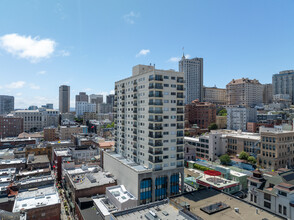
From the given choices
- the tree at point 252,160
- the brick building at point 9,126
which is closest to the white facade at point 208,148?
the tree at point 252,160

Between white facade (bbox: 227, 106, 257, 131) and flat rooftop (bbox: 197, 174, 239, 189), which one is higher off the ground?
white facade (bbox: 227, 106, 257, 131)

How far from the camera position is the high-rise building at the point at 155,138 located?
6291 centimetres

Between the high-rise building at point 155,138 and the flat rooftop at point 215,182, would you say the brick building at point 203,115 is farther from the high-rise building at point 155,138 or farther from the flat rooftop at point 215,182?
the high-rise building at point 155,138

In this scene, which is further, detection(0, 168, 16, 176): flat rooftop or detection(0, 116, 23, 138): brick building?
detection(0, 116, 23, 138): brick building

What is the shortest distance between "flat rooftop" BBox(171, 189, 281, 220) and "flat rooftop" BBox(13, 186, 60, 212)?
34.6 meters

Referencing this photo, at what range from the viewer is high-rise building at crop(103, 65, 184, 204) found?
6291cm

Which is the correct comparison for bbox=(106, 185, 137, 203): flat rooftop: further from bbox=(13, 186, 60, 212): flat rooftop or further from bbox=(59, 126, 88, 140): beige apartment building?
bbox=(59, 126, 88, 140): beige apartment building

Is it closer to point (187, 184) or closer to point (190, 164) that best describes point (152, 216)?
point (187, 184)

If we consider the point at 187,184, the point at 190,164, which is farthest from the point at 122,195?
the point at 190,164

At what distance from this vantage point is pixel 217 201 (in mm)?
46469

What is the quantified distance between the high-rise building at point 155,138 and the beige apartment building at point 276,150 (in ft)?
152

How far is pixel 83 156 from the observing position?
344ft

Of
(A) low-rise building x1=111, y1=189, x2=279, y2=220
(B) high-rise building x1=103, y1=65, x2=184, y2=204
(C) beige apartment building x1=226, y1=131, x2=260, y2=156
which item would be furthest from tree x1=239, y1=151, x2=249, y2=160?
(A) low-rise building x1=111, y1=189, x2=279, y2=220

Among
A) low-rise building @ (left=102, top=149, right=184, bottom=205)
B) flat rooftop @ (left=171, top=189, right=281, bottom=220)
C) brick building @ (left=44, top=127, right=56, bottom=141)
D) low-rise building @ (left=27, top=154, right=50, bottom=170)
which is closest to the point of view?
flat rooftop @ (left=171, top=189, right=281, bottom=220)
